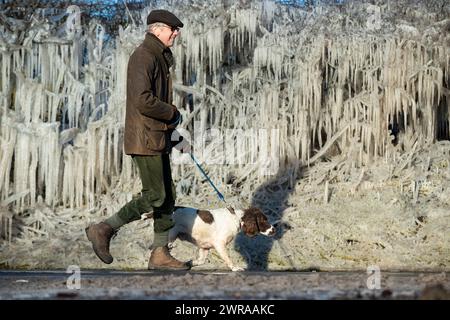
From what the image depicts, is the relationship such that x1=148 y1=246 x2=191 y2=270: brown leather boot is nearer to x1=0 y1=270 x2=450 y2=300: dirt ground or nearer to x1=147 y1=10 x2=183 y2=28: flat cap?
x1=0 y1=270 x2=450 y2=300: dirt ground

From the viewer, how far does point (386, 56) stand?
589 inches

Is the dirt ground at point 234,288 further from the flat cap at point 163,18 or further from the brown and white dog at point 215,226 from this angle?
the brown and white dog at point 215,226

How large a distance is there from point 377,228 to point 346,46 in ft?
9.87

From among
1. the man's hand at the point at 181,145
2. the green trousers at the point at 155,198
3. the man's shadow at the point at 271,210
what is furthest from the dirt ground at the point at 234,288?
the man's shadow at the point at 271,210

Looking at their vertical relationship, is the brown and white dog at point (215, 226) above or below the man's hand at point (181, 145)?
below

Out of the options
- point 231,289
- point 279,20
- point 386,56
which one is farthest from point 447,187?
point 231,289

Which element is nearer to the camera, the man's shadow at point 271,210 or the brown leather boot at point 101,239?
the brown leather boot at point 101,239

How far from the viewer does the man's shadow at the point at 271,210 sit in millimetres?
13430

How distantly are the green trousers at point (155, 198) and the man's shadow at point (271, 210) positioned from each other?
2985mm

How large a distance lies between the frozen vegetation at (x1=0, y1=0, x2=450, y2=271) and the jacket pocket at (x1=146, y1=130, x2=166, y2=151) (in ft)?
13.9

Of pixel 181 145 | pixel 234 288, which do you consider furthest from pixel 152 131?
pixel 234 288

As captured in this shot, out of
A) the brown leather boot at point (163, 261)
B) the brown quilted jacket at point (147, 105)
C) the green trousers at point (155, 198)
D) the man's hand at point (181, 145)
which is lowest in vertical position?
the brown leather boot at point (163, 261)

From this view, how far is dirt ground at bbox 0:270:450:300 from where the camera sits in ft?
24.1
